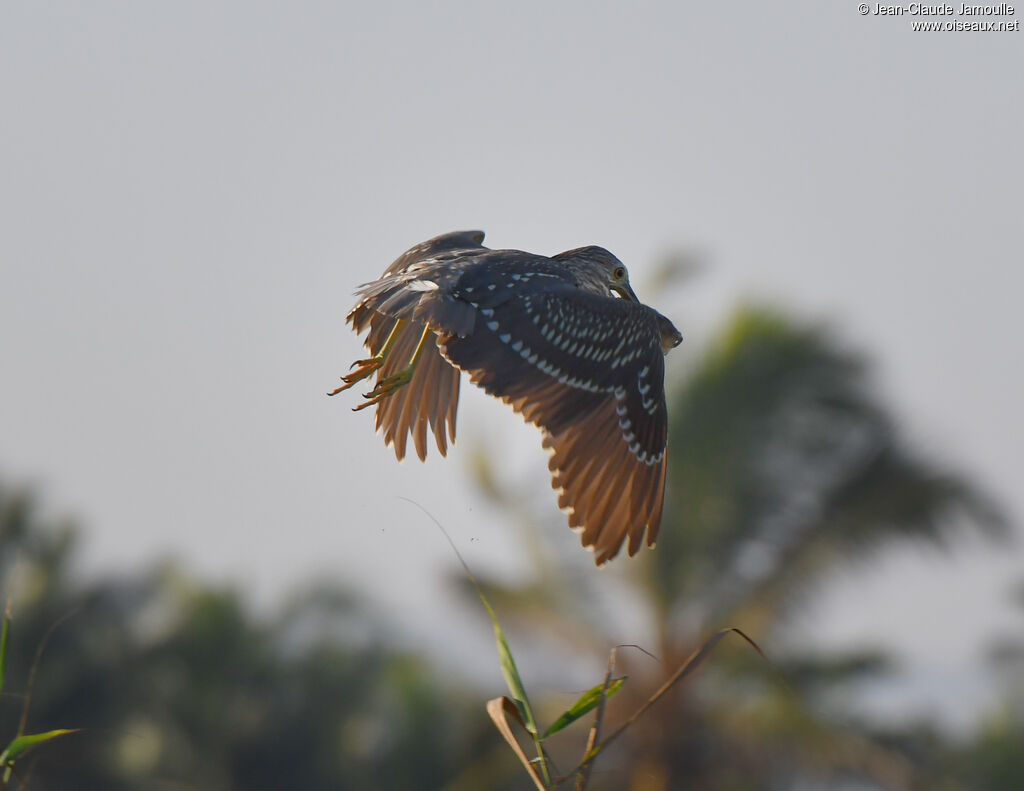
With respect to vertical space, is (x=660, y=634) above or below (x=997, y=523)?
above

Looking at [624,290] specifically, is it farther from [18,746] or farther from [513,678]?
[18,746]

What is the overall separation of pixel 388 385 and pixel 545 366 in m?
0.75

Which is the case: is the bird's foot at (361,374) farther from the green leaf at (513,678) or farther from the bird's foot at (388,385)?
the green leaf at (513,678)

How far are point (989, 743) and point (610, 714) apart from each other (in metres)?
9.62

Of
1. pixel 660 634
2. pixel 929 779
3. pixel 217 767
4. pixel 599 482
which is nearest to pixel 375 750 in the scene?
pixel 217 767

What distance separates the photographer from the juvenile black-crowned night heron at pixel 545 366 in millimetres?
5543

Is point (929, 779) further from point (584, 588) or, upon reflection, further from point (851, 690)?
point (584, 588)

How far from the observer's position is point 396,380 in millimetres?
6293

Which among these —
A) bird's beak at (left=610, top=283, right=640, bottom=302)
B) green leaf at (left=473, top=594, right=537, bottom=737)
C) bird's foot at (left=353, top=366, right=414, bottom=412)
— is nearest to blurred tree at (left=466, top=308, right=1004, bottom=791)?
bird's beak at (left=610, top=283, right=640, bottom=302)

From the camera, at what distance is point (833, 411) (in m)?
17.0

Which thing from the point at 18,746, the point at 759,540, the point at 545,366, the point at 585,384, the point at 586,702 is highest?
the point at 18,746

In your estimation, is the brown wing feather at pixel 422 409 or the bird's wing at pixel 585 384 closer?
the bird's wing at pixel 585 384

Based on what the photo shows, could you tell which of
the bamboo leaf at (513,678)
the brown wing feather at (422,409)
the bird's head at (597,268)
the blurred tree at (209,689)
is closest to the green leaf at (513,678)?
the bamboo leaf at (513,678)

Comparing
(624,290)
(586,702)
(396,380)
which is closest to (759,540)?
(624,290)
